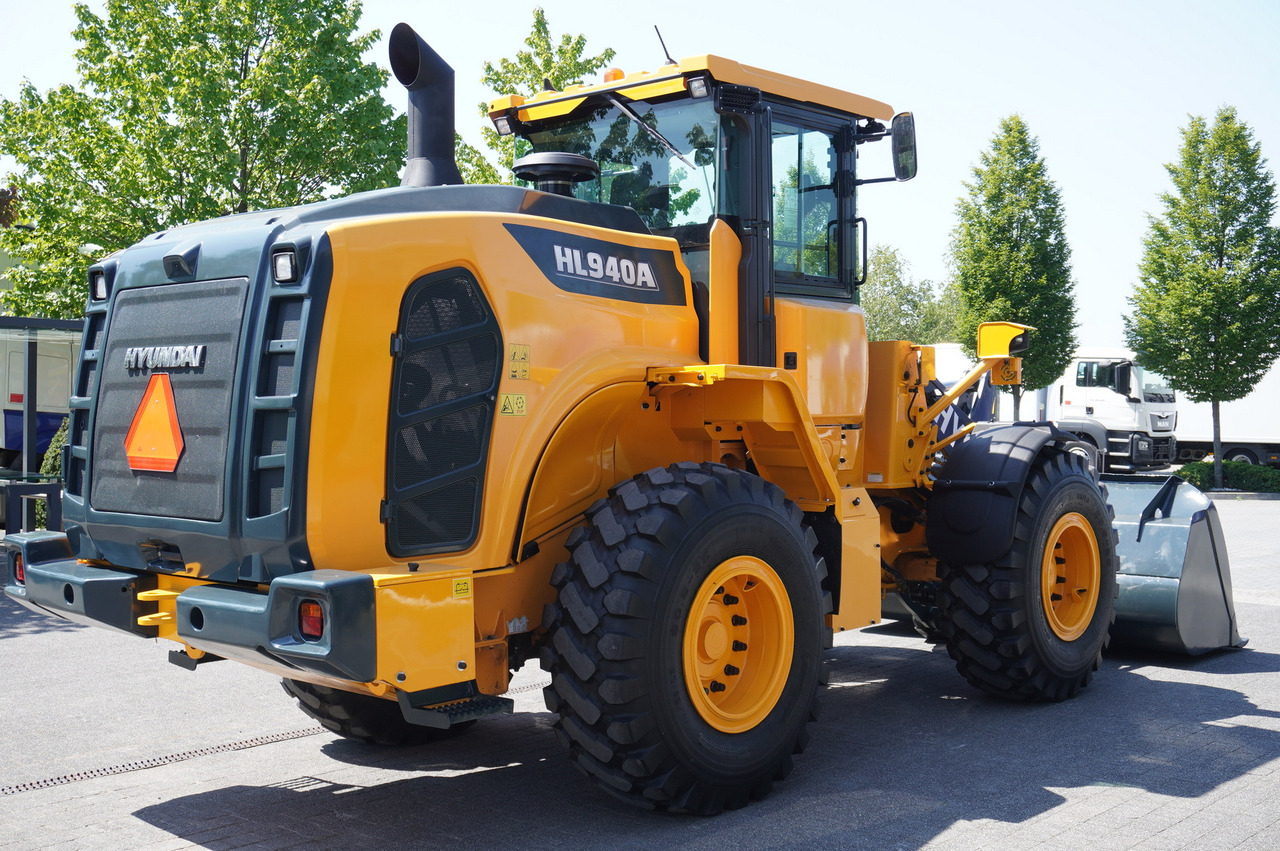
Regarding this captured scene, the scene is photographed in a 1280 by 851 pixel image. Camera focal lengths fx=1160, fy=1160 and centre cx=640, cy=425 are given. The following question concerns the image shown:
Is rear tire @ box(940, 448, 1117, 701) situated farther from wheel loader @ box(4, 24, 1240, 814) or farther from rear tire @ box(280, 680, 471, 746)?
rear tire @ box(280, 680, 471, 746)

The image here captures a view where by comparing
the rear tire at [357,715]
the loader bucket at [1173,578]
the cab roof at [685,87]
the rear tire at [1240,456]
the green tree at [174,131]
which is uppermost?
the green tree at [174,131]

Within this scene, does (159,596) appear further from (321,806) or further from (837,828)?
(837,828)

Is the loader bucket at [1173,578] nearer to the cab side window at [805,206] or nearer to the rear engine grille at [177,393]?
the cab side window at [805,206]

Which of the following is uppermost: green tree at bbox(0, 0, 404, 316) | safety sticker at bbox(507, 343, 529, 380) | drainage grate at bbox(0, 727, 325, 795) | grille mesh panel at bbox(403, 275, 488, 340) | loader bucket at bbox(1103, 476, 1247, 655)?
green tree at bbox(0, 0, 404, 316)

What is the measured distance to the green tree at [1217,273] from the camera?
26.2 metres

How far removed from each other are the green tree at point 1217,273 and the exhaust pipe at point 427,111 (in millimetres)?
25034

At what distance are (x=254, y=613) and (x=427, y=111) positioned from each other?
2.39 meters

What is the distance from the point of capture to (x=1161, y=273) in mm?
27453

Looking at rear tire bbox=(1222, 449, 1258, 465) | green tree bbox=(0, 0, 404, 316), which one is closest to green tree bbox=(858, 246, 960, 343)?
rear tire bbox=(1222, 449, 1258, 465)

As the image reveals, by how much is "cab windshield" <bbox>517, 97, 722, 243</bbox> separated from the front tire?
1404 millimetres

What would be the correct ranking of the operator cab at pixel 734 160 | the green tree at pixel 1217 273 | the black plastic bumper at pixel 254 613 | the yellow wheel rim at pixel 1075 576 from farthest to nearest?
the green tree at pixel 1217 273 → the yellow wheel rim at pixel 1075 576 → the operator cab at pixel 734 160 → the black plastic bumper at pixel 254 613

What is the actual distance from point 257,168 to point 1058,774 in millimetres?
15096

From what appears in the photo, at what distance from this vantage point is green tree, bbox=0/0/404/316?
53.5 feet

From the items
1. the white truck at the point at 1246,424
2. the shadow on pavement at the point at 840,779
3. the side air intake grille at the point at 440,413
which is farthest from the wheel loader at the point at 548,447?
the white truck at the point at 1246,424
